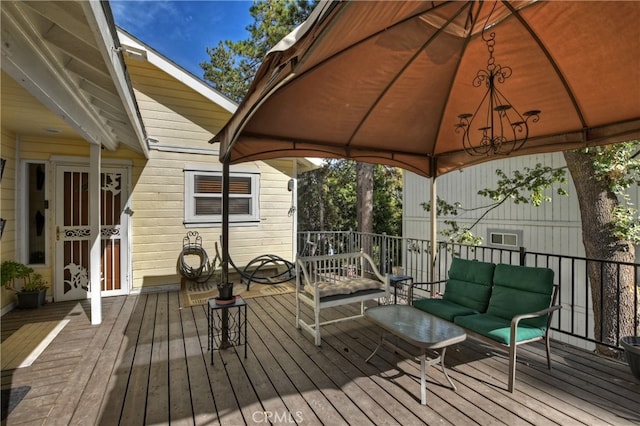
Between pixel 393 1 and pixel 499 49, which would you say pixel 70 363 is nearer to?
pixel 393 1

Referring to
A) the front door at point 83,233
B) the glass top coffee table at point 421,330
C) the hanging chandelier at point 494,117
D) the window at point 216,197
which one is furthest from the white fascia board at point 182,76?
the glass top coffee table at point 421,330

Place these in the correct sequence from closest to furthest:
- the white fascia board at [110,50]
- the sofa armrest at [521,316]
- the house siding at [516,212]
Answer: the white fascia board at [110,50], the sofa armrest at [521,316], the house siding at [516,212]

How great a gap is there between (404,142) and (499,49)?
180 centimetres

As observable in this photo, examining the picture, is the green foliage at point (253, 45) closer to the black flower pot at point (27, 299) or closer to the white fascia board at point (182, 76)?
the white fascia board at point (182, 76)

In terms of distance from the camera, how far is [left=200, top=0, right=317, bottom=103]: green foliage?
420 inches

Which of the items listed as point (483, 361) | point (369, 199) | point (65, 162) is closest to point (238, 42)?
A: point (369, 199)

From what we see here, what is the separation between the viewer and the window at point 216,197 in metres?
6.18

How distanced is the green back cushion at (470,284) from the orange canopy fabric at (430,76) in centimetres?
155

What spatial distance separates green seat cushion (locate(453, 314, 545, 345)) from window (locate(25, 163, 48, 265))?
6.12 metres

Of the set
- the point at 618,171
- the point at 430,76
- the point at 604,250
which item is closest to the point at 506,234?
the point at 604,250

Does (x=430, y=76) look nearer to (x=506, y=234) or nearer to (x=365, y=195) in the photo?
(x=506, y=234)

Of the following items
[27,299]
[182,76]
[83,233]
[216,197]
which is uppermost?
[182,76]

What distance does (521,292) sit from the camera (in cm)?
318

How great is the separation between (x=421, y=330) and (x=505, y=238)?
21.7 feet
